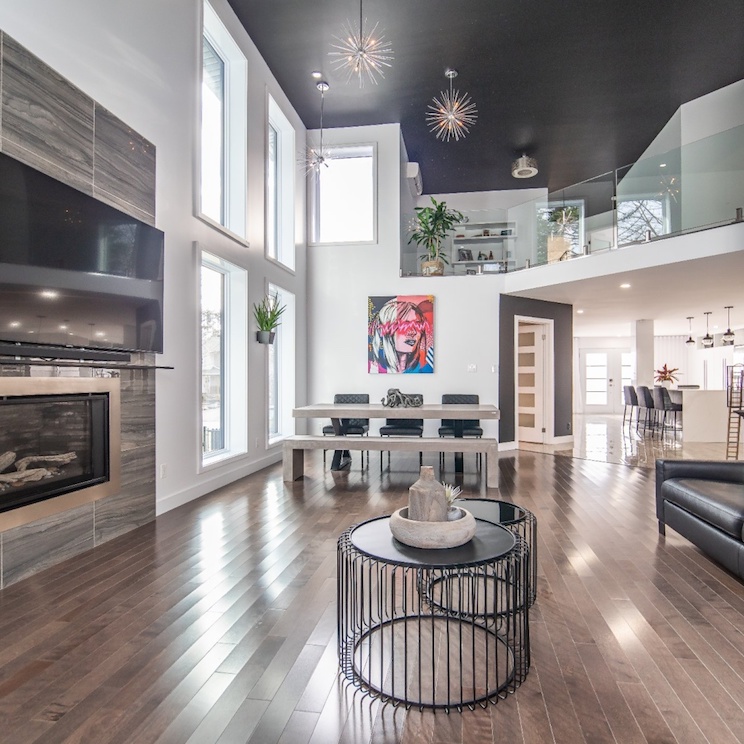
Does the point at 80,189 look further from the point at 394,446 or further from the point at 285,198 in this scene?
the point at 285,198

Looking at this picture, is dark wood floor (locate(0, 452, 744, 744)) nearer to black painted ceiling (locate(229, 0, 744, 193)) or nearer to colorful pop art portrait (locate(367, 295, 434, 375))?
colorful pop art portrait (locate(367, 295, 434, 375))

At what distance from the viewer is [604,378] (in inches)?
633

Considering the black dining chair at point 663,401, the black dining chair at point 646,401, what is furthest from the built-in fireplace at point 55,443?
the black dining chair at point 646,401

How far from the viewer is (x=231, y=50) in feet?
18.7

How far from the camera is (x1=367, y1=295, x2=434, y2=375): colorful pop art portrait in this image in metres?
8.01

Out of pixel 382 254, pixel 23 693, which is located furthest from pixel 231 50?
pixel 23 693

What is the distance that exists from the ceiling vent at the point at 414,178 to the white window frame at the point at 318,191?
99 cm

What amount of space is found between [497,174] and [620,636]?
30.8 ft

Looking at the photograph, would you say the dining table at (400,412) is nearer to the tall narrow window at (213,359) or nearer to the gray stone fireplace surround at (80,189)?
the tall narrow window at (213,359)

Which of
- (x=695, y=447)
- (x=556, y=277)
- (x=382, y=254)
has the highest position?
(x=382, y=254)

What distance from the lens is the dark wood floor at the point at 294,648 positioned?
5.39 ft

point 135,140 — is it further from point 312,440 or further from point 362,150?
point 362,150

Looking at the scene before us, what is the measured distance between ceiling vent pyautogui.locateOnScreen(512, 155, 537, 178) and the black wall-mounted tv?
721cm

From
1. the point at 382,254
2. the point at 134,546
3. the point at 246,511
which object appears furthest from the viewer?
the point at 382,254
